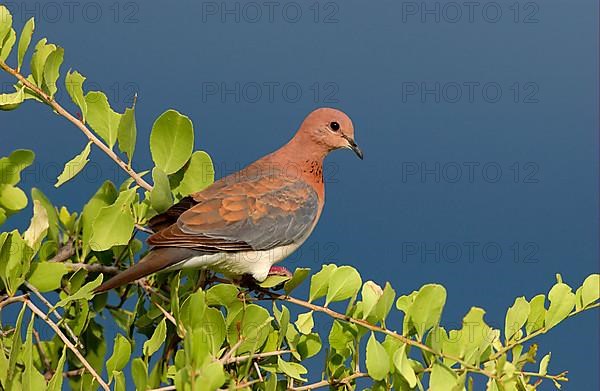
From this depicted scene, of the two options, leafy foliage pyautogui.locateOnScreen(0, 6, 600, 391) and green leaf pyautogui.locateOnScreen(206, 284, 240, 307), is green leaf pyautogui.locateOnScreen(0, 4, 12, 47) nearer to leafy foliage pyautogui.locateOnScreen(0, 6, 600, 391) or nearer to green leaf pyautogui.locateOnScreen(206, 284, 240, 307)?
leafy foliage pyautogui.locateOnScreen(0, 6, 600, 391)

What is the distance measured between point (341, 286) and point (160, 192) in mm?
733

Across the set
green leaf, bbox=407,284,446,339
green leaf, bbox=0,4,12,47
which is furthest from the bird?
green leaf, bbox=0,4,12,47

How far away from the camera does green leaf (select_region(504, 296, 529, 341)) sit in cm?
283

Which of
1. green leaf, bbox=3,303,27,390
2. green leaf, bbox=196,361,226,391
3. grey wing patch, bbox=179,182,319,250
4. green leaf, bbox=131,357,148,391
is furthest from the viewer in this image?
grey wing patch, bbox=179,182,319,250

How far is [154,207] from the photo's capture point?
3.02 meters

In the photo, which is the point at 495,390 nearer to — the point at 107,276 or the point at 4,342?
the point at 107,276

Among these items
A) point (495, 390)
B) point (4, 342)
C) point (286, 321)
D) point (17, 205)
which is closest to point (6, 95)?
point (17, 205)

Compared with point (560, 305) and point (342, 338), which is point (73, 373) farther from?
point (560, 305)

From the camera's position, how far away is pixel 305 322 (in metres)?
2.83

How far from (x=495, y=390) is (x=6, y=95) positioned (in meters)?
2.07

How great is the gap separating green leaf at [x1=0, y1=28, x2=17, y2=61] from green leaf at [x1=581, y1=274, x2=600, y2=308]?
7.60ft

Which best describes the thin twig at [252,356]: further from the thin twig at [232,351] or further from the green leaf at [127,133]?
the green leaf at [127,133]

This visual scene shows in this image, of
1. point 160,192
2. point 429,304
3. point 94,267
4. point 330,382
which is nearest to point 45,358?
point 94,267

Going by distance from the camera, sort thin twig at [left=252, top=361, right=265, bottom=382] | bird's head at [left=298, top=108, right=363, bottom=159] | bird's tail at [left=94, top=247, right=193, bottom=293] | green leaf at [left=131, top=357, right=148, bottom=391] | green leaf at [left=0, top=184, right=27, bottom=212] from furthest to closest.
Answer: bird's head at [left=298, top=108, right=363, bottom=159] < green leaf at [left=0, top=184, right=27, bottom=212] < bird's tail at [left=94, top=247, right=193, bottom=293] < thin twig at [left=252, top=361, right=265, bottom=382] < green leaf at [left=131, top=357, right=148, bottom=391]
